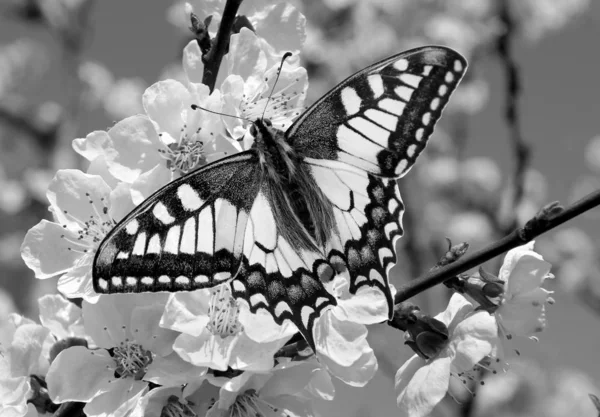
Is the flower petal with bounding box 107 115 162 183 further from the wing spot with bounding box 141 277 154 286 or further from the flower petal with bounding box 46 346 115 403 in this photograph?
the flower petal with bounding box 46 346 115 403

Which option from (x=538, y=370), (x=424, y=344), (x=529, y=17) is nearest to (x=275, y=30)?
(x=424, y=344)

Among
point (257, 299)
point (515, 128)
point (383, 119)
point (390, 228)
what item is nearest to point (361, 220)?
point (390, 228)

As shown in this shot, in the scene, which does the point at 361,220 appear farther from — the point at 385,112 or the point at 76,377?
the point at 76,377

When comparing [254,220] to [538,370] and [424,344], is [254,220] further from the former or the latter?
[538,370]

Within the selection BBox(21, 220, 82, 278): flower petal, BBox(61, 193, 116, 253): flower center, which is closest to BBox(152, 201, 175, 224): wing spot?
BBox(61, 193, 116, 253): flower center

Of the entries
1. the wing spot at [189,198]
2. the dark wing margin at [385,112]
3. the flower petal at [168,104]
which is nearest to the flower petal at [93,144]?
the flower petal at [168,104]

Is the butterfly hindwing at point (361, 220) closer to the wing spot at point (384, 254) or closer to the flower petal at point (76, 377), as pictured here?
the wing spot at point (384, 254)

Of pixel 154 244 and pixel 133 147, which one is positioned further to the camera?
pixel 133 147
